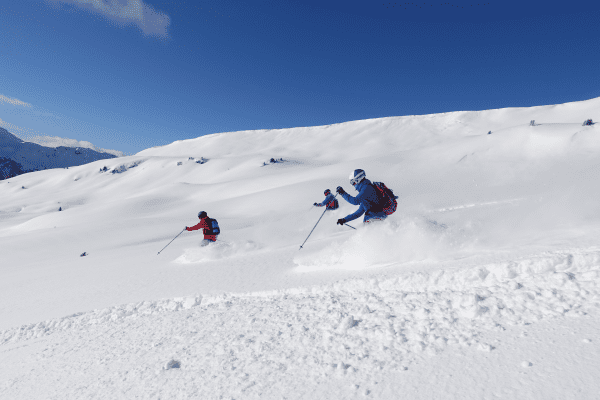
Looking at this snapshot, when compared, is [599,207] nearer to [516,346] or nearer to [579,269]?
[579,269]

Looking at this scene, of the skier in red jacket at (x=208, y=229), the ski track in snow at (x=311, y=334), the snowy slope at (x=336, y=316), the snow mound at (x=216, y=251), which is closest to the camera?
the snowy slope at (x=336, y=316)

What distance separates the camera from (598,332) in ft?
6.85

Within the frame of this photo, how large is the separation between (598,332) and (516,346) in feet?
1.75

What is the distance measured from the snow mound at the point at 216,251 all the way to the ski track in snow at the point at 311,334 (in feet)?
12.2

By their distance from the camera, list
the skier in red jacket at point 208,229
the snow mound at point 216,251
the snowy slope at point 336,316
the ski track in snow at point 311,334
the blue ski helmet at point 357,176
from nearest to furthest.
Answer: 1. the snowy slope at point 336,316
2. the ski track in snow at point 311,334
3. the blue ski helmet at point 357,176
4. the snow mound at point 216,251
5. the skier in red jacket at point 208,229

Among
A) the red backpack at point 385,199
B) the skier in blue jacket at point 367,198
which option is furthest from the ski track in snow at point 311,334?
the red backpack at point 385,199

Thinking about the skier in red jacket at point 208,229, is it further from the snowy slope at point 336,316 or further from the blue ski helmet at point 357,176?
the blue ski helmet at point 357,176

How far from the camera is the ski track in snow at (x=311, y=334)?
2.44m

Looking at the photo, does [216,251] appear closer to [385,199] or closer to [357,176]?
[357,176]

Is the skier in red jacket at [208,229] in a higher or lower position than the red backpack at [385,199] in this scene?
lower

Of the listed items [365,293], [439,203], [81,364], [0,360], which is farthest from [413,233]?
[439,203]

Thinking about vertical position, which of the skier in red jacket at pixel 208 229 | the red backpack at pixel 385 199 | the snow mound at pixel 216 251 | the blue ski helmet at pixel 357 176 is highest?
the blue ski helmet at pixel 357 176

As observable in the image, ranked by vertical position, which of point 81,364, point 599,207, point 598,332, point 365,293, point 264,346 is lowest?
point 81,364

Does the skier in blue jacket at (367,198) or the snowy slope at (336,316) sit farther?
the skier in blue jacket at (367,198)
